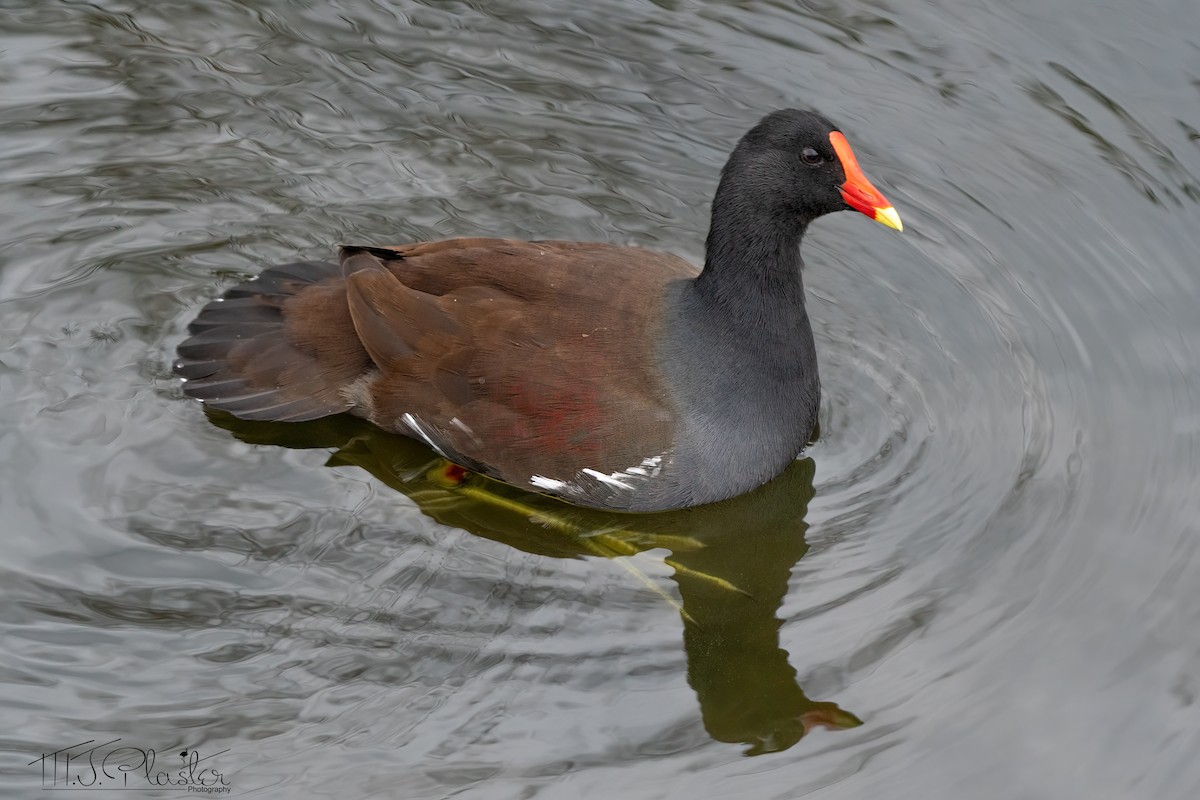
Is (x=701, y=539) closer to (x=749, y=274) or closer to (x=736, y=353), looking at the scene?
(x=736, y=353)

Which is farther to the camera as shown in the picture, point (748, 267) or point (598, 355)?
point (748, 267)

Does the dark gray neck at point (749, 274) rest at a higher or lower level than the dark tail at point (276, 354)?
higher

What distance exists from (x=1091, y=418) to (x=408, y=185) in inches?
143

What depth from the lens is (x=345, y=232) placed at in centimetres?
746

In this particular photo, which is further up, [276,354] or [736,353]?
[736,353]

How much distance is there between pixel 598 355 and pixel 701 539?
3.01 ft

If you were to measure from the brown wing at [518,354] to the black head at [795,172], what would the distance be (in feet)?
1.88

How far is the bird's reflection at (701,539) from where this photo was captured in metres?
5.53

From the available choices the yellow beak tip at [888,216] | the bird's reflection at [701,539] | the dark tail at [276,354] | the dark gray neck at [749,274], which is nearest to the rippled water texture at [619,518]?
the bird's reflection at [701,539]

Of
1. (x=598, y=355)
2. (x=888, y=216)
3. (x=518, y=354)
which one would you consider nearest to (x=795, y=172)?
(x=888, y=216)

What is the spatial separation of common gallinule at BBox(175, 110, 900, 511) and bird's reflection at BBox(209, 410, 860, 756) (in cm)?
16

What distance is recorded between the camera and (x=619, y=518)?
6.25 metres

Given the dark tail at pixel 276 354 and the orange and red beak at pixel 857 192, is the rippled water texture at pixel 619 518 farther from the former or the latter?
the orange and red beak at pixel 857 192
